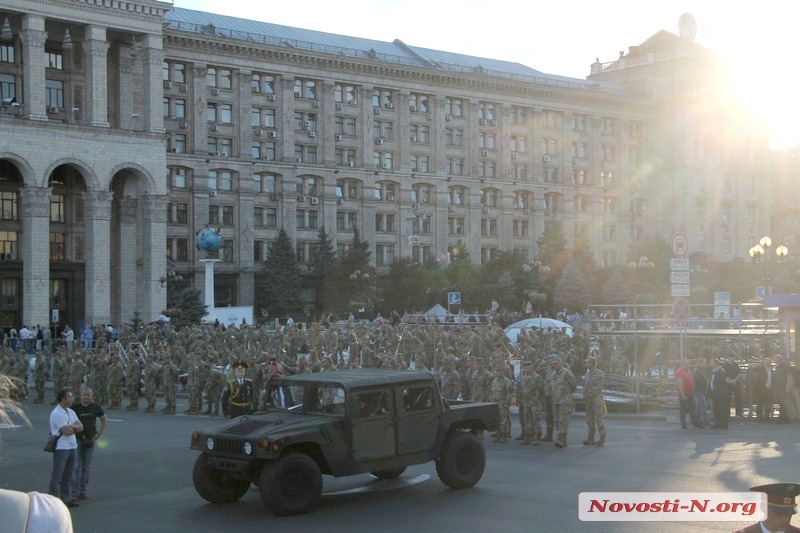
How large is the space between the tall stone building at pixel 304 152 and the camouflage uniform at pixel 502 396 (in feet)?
132

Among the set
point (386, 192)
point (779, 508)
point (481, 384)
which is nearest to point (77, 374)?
point (481, 384)

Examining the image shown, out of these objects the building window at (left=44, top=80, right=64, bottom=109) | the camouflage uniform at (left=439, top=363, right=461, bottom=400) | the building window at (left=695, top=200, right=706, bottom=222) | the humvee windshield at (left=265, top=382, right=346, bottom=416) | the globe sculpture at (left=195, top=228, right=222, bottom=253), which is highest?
the building window at (left=44, top=80, right=64, bottom=109)

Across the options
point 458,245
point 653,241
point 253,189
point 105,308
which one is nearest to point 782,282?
point 653,241

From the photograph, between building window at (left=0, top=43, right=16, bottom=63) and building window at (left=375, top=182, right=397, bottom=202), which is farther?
building window at (left=375, top=182, right=397, bottom=202)

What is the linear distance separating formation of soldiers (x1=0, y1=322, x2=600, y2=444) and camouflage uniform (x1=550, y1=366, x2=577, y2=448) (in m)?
0.49

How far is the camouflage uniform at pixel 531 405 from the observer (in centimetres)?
1880

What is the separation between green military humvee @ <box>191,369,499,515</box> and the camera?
12281 mm

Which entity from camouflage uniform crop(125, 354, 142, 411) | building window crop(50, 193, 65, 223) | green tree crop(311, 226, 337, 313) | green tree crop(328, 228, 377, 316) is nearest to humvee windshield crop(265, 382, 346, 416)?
camouflage uniform crop(125, 354, 142, 411)

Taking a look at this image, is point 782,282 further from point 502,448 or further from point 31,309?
point 502,448

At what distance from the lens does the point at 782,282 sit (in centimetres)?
6412

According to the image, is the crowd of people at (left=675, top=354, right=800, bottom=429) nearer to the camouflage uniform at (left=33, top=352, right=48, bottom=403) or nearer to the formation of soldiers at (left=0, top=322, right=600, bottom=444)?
the formation of soldiers at (left=0, top=322, right=600, bottom=444)

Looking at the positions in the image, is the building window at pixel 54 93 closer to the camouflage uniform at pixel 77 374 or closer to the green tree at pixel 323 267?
the green tree at pixel 323 267

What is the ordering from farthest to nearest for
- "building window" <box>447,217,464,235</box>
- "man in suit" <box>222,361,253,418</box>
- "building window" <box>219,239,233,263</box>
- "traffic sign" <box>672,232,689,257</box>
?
1. "building window" <box>447,217,464,235</box>
2. "building window" <box>219,239,233,263</box>
3. "traffic sign" <box>672,232,689,257</box>
4. "man in suit" <box>222,361,253,418</box>

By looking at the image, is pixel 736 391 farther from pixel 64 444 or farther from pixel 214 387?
pixel 64 444
